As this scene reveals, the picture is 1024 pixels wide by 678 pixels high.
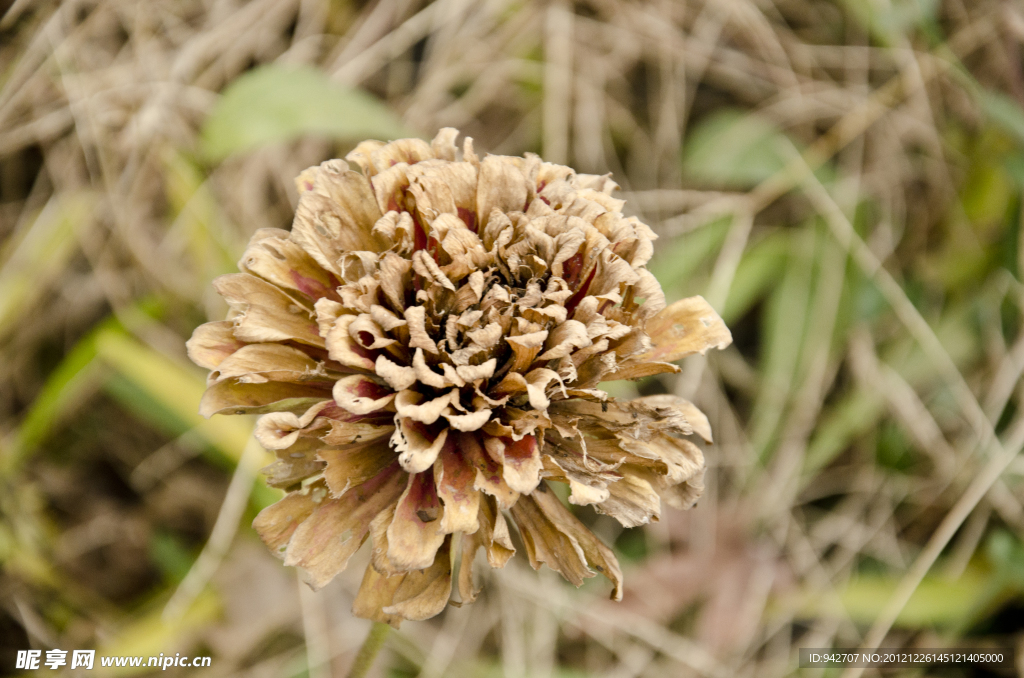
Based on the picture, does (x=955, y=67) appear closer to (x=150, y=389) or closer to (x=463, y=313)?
(x=463, y=313)

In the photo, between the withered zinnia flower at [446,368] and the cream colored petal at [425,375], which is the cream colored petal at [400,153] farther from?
the cream colored petal at [425,375]

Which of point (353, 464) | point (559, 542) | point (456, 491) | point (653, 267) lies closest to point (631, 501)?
point (559, 542)

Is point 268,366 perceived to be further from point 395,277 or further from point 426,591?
point 426,591

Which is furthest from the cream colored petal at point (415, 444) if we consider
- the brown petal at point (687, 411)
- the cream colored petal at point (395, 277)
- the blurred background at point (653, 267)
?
the blurred background at point (653, 267)

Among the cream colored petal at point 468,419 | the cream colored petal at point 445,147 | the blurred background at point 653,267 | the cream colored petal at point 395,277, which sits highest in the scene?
the cream colored petal at point 445,147

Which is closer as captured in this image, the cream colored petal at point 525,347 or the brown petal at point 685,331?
the cream colored petal at point 525,347

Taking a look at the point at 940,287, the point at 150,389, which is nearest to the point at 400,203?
the point at 150,389
